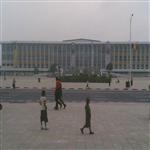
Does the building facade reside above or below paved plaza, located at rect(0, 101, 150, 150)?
above

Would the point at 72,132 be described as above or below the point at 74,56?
below

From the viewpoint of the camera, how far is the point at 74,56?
154250 mm

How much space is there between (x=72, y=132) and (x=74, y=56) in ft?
465

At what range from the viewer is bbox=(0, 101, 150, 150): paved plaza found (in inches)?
417

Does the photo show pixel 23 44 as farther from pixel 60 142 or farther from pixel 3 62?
pixel 60 142

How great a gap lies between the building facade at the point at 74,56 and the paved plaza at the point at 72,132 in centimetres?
13571

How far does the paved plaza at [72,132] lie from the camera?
10589 millimetres

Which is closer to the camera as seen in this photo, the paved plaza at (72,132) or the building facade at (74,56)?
the paved plaza at (72,132)

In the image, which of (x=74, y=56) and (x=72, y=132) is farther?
(x=74, y=56)

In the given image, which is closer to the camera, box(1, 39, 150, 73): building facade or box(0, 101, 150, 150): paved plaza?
box(0, 101, 150, 150): paved plaza

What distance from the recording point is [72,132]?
42.4 ft

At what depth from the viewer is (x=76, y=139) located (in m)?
11.6

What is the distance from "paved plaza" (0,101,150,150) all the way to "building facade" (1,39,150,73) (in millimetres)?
135712

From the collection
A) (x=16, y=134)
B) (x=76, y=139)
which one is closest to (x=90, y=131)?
(x=76, y=139)
